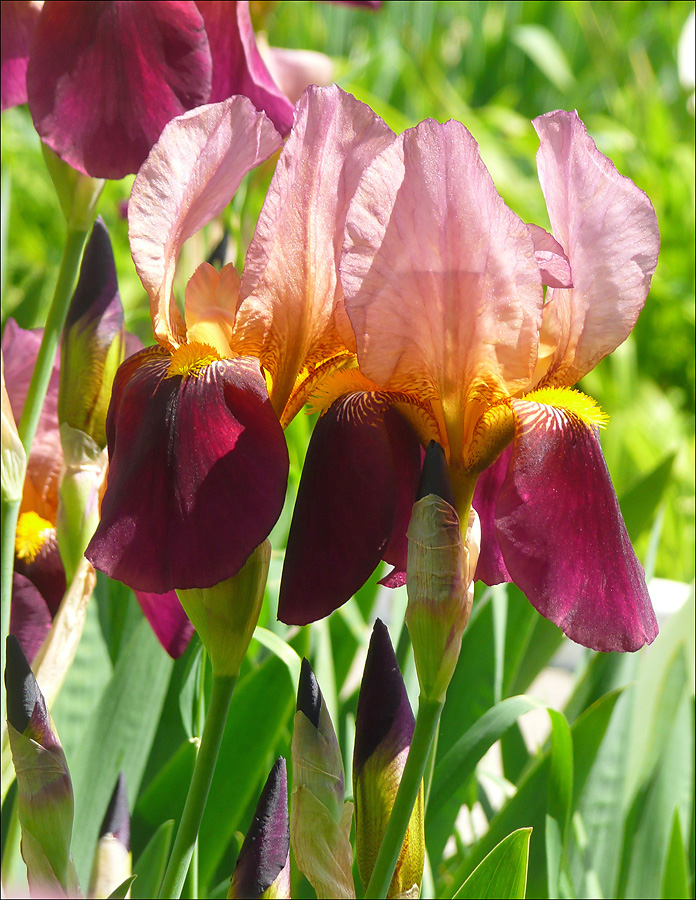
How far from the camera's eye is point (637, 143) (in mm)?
3107

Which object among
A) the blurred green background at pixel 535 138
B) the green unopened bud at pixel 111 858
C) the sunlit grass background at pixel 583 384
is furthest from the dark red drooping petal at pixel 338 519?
the blurred green background at pixel 535 138

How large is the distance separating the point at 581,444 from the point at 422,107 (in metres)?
3.10

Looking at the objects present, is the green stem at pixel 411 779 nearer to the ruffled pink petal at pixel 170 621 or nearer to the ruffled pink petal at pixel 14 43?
the ruffled pink petal at pixel 170 621

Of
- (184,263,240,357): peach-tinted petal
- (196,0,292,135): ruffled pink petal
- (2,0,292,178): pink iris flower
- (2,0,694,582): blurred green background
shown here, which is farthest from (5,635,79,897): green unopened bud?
(2,0,694,582): blurred green background

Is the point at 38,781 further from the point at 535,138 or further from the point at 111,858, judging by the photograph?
the point at 535,138

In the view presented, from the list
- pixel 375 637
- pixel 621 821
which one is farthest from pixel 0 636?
pixel 621 821

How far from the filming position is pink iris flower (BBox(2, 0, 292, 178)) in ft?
1.90

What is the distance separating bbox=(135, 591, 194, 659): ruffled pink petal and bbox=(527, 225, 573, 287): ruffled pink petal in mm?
280

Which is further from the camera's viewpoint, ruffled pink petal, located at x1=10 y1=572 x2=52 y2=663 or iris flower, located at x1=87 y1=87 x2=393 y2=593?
ruffled pink petal, located at x1=10 y1=572 x2=52 y2=663

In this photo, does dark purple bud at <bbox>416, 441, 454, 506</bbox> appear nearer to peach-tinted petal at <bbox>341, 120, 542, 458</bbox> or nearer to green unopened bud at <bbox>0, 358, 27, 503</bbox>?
peach-tinted petal at <bbox>341, 120, 542, 458</bbox>

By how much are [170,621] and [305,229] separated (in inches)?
9.9

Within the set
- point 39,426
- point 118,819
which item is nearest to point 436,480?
point 118,819

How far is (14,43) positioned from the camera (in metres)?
0.74

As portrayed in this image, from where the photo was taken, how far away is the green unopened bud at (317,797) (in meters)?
0.46
